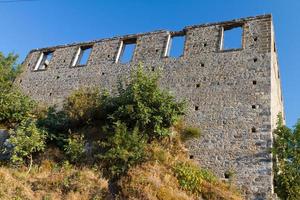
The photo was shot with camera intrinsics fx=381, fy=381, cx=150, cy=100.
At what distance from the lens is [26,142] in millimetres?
12258

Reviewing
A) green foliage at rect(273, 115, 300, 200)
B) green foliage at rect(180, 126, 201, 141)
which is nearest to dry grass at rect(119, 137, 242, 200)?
green foliage at rect(180, 126, 201, 141)

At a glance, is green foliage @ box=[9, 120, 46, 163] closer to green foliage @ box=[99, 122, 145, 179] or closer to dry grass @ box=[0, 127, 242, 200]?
dry grass @ box=[0, 127, 242, 200]

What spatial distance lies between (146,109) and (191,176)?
101 inches

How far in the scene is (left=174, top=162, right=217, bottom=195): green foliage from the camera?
10945mm

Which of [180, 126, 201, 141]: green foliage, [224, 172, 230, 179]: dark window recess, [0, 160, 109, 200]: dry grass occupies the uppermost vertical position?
[180, 126, 201, 141]: green foliage

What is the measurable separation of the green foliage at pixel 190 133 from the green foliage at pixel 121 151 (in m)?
1.95

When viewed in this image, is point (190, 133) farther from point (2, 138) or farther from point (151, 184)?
point (2, 138)

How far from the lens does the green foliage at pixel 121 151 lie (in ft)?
36.1

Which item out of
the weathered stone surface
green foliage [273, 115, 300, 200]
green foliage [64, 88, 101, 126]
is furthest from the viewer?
green foliage [64, 88, 101, 126]

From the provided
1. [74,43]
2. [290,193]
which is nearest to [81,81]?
[74,43]

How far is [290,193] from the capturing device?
1130 cm

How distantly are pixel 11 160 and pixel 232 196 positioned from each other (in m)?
7.02

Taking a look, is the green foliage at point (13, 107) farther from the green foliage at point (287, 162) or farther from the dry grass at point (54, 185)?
the green foliage at point (287, 162)

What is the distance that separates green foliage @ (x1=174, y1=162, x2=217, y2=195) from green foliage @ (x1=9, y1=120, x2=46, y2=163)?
4.59m
